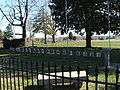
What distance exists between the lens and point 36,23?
2500 inches

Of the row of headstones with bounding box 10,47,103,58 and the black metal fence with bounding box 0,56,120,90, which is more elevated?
the black metal fence with bounding box 0,56,120,90

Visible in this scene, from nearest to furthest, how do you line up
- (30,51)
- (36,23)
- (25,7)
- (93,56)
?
(93,56) → (30,51) → (25,7) → (36,23)

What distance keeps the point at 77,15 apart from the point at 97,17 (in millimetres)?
2348

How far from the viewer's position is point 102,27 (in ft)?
133

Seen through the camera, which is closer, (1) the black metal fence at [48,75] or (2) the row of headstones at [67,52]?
(1) the black metal fence at [48,75]

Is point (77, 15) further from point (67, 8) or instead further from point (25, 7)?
point (25, 7)

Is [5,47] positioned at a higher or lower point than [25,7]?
lower

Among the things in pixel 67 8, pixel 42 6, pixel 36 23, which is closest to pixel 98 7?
pixel 67 8

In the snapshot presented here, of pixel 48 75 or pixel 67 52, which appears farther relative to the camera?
pixel 67 52

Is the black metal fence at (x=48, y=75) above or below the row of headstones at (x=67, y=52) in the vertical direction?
above

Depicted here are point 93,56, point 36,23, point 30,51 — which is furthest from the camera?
point 36,23

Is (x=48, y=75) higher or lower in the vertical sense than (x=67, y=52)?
higher

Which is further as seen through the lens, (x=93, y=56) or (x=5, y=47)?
(x=5, y=47)

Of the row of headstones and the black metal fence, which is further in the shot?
the row of headstones
